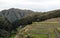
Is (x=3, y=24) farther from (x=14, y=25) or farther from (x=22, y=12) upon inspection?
(x=22, y=12)

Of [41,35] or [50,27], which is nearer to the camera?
[41,35]

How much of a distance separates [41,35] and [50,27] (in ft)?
10.5

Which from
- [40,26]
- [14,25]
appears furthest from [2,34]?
[40,26]

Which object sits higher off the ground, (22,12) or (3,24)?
(3,24)

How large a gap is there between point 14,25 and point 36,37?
142 feet

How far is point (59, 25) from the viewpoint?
26812 millimetres

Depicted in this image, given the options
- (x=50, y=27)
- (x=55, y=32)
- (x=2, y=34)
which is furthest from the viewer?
(x=2, y=34)

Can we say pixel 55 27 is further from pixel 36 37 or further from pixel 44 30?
pixel 36 37

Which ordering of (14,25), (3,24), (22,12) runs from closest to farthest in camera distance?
1. (3,24)
2. (14,25)
3. (22,12)

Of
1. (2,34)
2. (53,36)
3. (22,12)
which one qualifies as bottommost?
(22,12)

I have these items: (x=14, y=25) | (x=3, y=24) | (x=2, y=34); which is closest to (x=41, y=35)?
(x=2, y=34)

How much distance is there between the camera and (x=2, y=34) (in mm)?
49281

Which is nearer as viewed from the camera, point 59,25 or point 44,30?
point 44,30

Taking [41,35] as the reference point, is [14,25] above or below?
below
